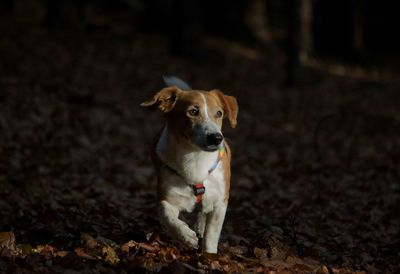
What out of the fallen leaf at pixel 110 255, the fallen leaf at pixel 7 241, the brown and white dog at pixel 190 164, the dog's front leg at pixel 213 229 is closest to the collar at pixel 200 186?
the brown and white dog at pixel 190 164

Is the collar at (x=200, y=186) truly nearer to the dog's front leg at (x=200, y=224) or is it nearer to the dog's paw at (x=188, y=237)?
the dog's paw at (x=188, y=237)

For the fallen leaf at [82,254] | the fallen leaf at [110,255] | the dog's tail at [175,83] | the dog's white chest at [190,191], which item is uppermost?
the dog's tail at [175,83]

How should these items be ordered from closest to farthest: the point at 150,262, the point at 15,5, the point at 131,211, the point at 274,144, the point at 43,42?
the point at 150,262
the point at 131,211
the point at 274,144
the point at 43,42
the point at 15,5

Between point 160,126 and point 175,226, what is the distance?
→ 887 cm

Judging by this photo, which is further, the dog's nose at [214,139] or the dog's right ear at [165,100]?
the dog's right ear at [165,100]

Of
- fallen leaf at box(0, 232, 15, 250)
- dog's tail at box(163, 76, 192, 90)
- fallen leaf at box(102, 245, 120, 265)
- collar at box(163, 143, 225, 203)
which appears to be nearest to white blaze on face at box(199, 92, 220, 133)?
collar at box(163, 143, 225, 203)

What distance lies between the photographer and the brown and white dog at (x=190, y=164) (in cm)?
518

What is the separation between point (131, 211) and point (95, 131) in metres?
4.87

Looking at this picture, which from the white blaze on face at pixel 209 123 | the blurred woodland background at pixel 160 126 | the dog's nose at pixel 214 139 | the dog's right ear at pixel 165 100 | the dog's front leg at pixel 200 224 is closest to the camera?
the dog's nose at pixel 214 139

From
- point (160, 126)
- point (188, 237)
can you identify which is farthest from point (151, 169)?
point (188, 237)

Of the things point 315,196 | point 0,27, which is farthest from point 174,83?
point 0,27

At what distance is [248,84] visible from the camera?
1995 cm

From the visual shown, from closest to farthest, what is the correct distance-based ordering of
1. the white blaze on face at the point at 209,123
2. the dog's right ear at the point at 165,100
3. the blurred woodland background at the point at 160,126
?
the white blaze on face at the point at 209,123, the dog's right ear at the point at 165,100, the blurred woodland background at the point at 160,126

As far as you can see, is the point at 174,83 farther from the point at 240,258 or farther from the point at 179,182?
the point at 240,258
